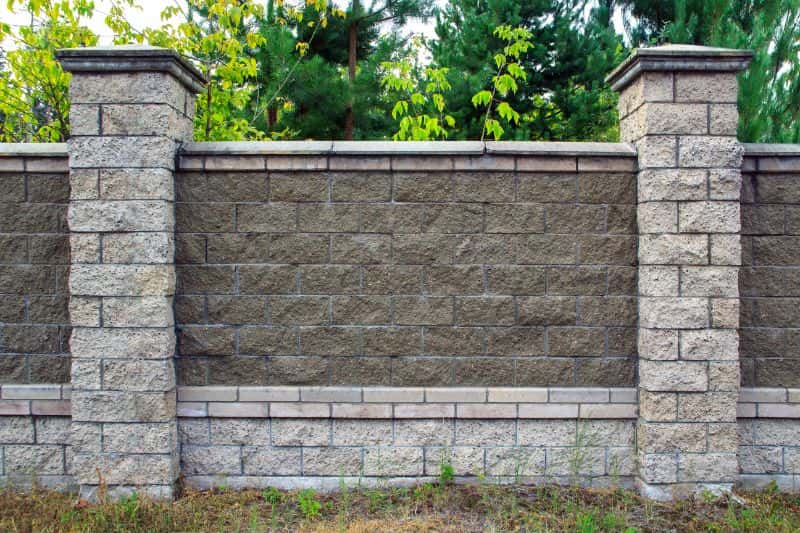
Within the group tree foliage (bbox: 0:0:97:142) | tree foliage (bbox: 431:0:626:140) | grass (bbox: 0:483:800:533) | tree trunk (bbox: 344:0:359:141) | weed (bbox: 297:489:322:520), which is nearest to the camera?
grass (bbox: 0:483:800:533)

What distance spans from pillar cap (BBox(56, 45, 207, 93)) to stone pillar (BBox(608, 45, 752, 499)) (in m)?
3.04

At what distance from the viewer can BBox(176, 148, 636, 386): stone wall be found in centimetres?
433

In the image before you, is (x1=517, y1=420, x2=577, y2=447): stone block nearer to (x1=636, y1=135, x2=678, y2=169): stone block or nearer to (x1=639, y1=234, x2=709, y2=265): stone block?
(x1=639, y1=234, x2=709, y2=265): stone block

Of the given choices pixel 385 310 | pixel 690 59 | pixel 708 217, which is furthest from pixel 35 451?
pixel 690 59

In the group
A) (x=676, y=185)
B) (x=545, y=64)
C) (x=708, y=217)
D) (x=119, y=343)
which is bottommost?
(x=119, y=343)

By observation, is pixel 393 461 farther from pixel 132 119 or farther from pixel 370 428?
pixel 132 119

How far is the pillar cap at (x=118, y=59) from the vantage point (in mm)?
4031

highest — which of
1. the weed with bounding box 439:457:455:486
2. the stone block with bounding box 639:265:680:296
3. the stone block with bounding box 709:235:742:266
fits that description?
the stone block with bounding box 709:235:742:266

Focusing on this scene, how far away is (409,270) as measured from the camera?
434 cm

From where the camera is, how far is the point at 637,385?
171 inches

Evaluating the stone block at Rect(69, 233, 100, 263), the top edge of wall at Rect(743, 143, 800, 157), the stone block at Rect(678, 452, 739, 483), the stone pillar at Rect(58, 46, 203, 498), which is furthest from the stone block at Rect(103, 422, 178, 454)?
the top edge of wall at Rect(743, 143, 800, 157)

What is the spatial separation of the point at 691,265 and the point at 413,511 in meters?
2.39

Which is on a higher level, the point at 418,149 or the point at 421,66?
the point at 421,66

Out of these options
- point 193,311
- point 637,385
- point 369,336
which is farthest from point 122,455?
point 637,385
